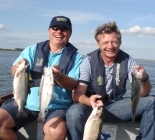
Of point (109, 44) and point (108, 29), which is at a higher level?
point (108, 29)

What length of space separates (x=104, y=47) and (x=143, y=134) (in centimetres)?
164

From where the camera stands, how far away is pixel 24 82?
13.6 feet

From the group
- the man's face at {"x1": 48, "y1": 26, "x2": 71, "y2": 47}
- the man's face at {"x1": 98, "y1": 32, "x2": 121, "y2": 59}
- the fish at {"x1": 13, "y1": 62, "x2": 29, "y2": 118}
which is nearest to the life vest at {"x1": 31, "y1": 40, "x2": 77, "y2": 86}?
the man's face at {"x1": 48, "y1": 26, "x2": 71, "y2": 47}

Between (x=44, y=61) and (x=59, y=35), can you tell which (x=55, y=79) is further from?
(x=59, y=35)

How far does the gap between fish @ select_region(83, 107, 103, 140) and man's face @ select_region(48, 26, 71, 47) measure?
1.64 meters

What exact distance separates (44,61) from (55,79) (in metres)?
0.65

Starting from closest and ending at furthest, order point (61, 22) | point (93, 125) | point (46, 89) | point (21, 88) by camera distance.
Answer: point (93, 125), point (46, 89), point (21, 88), point (61, 22)

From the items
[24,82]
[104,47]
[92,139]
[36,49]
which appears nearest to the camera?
[92,139]

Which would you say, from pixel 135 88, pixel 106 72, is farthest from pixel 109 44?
pixel 135 88

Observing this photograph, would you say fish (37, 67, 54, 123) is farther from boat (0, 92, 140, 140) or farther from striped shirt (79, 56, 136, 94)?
boat (0, 92, 140, 140)

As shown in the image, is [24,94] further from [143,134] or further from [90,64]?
[143,134]

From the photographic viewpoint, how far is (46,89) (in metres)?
3.98

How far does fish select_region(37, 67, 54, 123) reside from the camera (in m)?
3.91

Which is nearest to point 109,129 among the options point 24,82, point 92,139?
point 92,139
